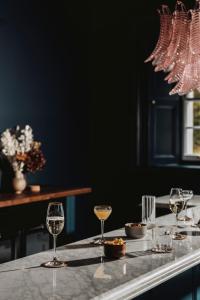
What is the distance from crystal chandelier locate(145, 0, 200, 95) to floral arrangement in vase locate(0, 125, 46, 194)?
1623 millimetres

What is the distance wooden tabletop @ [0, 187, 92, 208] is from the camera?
4.08 meters

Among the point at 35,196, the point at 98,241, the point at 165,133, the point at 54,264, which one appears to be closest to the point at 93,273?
the point at 54,264

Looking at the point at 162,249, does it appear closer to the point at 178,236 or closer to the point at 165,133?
the point at 178,236

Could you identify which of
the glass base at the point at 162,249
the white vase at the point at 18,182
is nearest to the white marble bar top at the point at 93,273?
the glass base at the point at 162,249

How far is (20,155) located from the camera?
181 inches

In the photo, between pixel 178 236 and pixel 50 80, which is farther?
pixel 50 80

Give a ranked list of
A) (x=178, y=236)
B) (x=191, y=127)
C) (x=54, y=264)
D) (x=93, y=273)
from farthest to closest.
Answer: (x=191, y=127) < (x=178, y=236) < (x=54, y=264) < (x=93, y=273)

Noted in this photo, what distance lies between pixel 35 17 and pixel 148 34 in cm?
Result: 126

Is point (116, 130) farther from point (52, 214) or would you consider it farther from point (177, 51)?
point (52, 214)

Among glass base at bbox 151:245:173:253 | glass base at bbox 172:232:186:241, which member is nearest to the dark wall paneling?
glass base at bbox 172:232:186:241

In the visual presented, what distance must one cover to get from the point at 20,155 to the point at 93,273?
2886 millimetres

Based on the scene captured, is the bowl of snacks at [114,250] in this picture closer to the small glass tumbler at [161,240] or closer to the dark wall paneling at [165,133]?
the small glass tumbler at [161,240]

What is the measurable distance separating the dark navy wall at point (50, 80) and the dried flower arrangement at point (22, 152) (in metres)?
0.29

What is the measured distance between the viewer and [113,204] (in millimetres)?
6023
